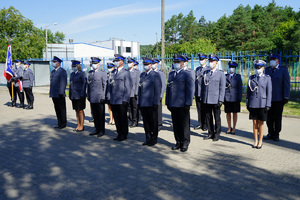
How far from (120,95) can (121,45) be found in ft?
251

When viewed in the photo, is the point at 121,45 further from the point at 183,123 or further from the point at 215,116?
the point at 183,123

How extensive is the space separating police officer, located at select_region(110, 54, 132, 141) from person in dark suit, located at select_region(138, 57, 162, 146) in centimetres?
53

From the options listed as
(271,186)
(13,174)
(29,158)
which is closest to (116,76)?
(29,158)

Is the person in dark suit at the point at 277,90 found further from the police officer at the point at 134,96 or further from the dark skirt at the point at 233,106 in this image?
the police officer at the point at 134,96

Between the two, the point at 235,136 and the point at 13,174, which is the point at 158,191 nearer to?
the point at 13,174

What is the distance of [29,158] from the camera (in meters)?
6.00

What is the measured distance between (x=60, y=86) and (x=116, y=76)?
2186mm

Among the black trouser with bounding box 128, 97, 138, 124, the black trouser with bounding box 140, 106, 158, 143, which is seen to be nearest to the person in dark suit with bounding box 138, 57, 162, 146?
the black trouser with bounding box 140, 106, 158, 143

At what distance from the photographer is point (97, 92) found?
791 cm

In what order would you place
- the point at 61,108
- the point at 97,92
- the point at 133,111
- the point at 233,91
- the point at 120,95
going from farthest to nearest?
the point at 133,111 < the point at 61,108 < the point at 97,92 < the point at 233,91 < the point at 120,95

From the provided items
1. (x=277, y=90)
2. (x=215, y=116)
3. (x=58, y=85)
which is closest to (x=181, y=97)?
(x=215, y=116)

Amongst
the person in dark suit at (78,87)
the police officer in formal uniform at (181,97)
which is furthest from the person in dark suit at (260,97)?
the person in dark suit at (78,87)

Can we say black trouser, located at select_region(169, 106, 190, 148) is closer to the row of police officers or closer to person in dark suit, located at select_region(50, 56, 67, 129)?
the row of police officers

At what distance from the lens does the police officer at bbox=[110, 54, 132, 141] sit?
286 inches
